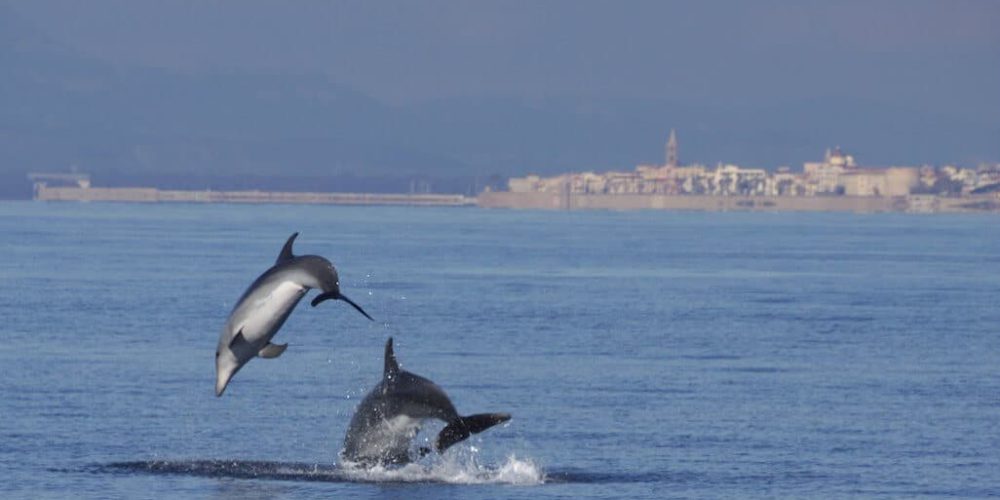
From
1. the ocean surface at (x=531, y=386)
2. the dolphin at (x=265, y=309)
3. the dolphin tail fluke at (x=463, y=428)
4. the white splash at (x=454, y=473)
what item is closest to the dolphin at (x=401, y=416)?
the dolphin tail fluke at (x=463, y=428)

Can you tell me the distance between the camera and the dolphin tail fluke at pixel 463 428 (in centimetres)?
2941

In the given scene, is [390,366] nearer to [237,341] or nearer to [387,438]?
[387,438]

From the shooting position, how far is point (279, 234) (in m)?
176

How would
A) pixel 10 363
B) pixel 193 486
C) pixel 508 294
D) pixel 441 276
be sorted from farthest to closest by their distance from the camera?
pixel 441 276
pixel 508 294
pixel 10 363
pixel 193 486

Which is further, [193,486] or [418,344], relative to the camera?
[418,344]

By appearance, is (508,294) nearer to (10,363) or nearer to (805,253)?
(10,363)

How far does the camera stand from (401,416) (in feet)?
102

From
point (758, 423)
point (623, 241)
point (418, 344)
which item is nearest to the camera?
point (758, 423)

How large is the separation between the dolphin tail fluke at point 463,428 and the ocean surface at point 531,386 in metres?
2.59

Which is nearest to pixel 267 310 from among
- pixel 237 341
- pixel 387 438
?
pixel 237 341

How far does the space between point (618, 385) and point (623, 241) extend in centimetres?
12192

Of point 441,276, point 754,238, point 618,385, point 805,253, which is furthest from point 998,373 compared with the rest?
point 754,238

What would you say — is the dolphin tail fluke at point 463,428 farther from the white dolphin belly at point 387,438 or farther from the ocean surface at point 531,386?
the ocean surface at point 531,386

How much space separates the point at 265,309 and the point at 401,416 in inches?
179
